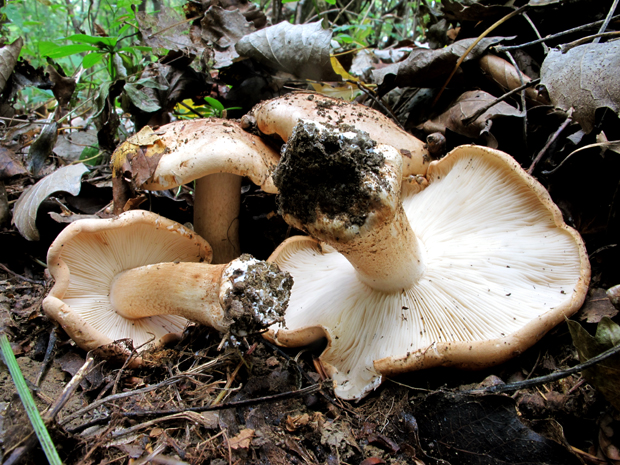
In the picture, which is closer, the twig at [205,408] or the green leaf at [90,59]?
the twig at [205,408]

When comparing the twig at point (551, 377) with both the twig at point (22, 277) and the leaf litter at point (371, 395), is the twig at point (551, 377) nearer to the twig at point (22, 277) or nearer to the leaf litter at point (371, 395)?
the leaf litter at point (371, 395)

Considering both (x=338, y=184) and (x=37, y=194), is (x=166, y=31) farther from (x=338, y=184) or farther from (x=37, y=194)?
Result: (x=338, y=184)

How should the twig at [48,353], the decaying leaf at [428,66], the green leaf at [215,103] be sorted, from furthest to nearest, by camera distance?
the green leaf at [215,103]
the decaying leaf at [428,66]
the twig at [48,353]

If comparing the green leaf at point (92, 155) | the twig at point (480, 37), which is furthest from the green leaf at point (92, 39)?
the twig at point (480, 37)

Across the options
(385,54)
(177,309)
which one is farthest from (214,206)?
(385,54)

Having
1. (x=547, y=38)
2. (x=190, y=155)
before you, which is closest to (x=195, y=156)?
(x=190, y=155)

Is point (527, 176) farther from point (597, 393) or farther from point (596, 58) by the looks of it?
point (597, 393)
